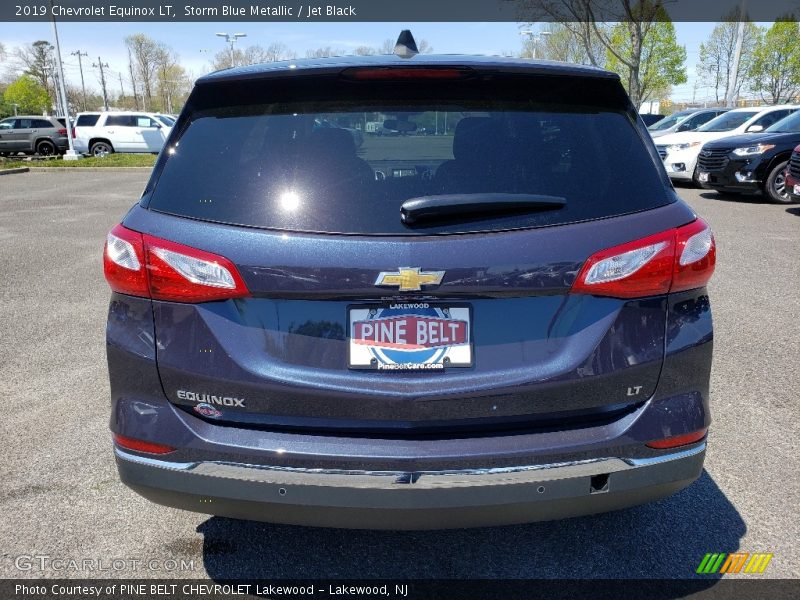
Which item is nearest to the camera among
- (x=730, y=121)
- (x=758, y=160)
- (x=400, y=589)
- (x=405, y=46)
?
(x=400, y=589)

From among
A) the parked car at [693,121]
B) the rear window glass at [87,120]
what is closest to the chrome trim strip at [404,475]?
the parked car at [693,121]

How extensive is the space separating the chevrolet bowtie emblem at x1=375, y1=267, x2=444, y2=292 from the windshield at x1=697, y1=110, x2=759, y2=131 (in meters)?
15.6

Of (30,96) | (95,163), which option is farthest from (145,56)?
(95,163)

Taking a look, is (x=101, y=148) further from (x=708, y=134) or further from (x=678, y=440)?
Answer: (x=678, y=440)

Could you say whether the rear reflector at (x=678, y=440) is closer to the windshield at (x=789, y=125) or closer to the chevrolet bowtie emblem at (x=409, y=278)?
the chevrolet bowtie emblem at (x=409, y=278)

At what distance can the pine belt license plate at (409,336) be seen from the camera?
1.87m

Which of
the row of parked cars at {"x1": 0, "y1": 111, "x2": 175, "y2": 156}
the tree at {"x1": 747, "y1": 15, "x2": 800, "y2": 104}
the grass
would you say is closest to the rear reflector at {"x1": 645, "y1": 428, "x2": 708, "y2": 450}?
the grass

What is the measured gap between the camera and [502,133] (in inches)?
82.0

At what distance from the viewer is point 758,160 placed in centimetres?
1174

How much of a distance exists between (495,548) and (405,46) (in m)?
2.00

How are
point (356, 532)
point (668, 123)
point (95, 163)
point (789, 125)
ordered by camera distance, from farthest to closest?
point (95, 163)
point (668, 123)
point (789, 125)
point (356, 532)

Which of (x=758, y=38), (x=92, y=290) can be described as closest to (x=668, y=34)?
(x=758, y=38)

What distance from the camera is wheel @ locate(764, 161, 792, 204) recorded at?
459 inches

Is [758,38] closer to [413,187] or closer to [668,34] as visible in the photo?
[668,34]
